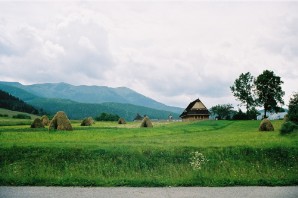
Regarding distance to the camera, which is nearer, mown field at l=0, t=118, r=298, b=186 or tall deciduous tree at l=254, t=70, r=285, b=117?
mown field at l=0, t=118, r=298, b=186

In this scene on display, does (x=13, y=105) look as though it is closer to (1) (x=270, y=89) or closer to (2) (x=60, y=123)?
(1) (x=270, y=89)

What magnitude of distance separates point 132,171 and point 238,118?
83.8 meters

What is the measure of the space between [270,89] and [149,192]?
9064 cm

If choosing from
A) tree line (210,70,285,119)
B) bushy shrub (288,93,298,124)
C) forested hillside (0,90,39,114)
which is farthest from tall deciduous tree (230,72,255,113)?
forested hillside (0,90,39,114)

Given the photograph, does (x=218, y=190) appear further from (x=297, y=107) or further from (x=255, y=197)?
(x=297, y=107)

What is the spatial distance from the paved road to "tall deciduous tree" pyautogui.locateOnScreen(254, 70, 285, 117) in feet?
287

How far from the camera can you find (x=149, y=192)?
1215 cm

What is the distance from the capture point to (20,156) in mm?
19938

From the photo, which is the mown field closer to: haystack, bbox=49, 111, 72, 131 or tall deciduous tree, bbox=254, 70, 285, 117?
haystack, bbox=49, 111, 72, 131

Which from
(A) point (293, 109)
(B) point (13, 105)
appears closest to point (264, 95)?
(A) point (293, 109)

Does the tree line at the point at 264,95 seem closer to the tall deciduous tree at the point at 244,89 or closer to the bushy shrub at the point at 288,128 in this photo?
the tall deciduous tree at the point at 244,89

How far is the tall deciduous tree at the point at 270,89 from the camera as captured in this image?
310 feet

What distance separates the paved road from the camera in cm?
1147

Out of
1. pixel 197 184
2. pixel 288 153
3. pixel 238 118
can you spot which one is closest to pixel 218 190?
pixel 197 184
